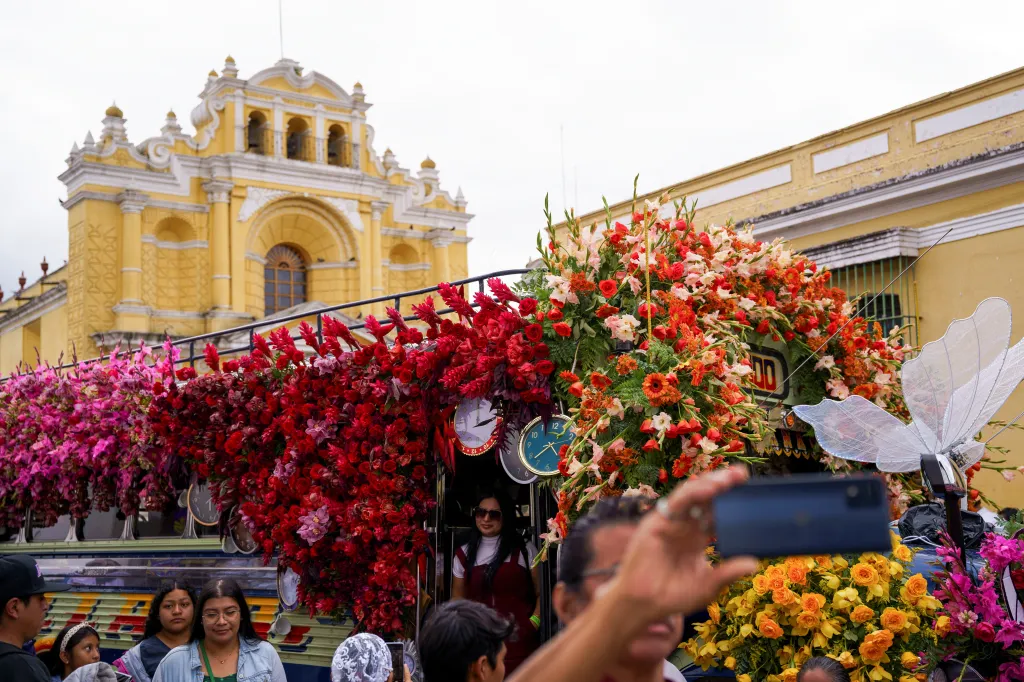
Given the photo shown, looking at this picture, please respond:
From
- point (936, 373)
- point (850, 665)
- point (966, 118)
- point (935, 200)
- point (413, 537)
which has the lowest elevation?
point (850, 665)

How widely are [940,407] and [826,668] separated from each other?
2.12 m

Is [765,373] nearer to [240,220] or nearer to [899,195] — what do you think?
[899,195]

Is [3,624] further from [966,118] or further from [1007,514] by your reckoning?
[966,118]

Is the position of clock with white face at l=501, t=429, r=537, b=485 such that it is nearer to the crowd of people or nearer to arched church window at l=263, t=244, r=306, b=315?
the crowd of people

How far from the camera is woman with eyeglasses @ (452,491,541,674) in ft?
24.7

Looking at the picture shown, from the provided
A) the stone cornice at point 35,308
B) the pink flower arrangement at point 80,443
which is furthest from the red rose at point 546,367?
the stone cornice at point 35,308

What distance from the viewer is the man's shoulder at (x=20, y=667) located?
172 inches

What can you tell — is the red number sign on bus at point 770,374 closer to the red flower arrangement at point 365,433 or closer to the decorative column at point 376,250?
the red flower arrangement at point 365,433

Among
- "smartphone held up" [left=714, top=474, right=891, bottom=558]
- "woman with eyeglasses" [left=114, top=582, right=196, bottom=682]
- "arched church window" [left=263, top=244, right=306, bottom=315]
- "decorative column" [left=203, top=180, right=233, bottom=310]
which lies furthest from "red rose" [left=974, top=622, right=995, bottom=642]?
"arched church window" [left=263, top=244, right=306, bottom=315]

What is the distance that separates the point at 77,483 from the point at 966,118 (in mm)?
11462

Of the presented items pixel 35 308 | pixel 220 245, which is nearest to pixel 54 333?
pixel 35 308

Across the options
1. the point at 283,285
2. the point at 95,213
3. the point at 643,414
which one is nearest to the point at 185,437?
the point at 643,414

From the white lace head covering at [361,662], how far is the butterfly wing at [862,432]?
328 centimetres

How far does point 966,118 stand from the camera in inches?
523
